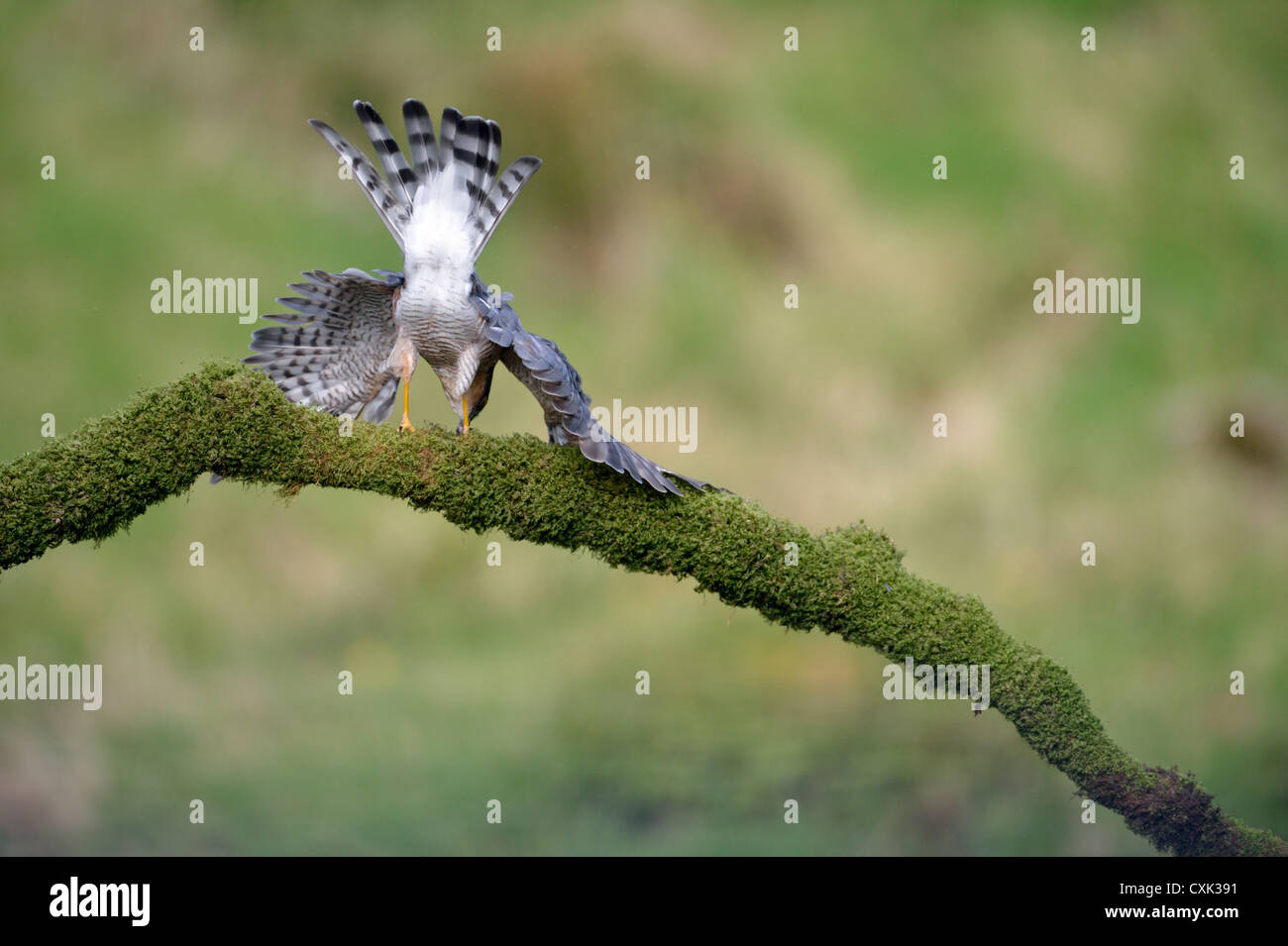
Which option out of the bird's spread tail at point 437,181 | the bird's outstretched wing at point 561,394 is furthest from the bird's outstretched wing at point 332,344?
the bird's outstretched wing at point 561,394

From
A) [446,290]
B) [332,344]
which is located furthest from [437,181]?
[332,344]

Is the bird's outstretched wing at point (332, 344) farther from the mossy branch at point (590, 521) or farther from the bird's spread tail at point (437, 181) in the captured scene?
the mossy branch at point (590, 521)

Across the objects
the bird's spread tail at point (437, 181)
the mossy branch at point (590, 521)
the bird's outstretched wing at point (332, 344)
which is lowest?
the mossy branch at point (590, 521)

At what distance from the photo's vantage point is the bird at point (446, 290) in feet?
19.0

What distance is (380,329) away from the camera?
21.2 ft

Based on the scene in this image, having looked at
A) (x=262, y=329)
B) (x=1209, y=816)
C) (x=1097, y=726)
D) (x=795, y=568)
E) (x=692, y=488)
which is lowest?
(x=1209, y=816)

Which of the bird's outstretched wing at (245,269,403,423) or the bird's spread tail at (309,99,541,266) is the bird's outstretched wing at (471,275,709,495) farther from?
the bird's outstretched wing at (245,269,403,423)

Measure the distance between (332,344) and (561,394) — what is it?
1.51 m

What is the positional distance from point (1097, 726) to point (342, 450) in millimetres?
4019

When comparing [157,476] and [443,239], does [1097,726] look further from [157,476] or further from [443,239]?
[157,476]

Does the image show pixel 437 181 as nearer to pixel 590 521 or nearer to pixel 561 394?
pixel 561 394

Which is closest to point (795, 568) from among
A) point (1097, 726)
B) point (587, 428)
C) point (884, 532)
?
point (884, 532)

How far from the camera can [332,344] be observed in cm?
649

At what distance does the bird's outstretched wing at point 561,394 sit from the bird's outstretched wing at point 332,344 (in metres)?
0.63
